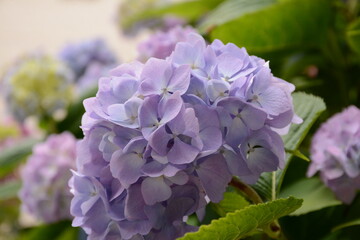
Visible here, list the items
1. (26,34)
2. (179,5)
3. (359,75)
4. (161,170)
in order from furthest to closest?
(26,34), (179,5), (359,75), (161,170)

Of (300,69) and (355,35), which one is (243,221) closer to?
(355,35)

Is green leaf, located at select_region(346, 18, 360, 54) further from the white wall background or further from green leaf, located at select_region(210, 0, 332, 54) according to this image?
the white wall background

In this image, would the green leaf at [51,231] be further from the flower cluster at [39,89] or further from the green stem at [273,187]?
the green stem at [273,187]

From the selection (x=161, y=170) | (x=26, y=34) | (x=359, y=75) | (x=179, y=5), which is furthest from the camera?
(x=26, y=34)

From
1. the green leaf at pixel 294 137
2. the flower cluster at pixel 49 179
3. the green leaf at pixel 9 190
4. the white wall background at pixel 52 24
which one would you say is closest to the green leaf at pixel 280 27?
the green leaf at pixel 294 137

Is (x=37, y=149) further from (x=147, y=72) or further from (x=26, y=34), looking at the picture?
(x=26, y=34)

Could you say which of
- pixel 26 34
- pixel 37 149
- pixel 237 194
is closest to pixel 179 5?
pixel 37 149
